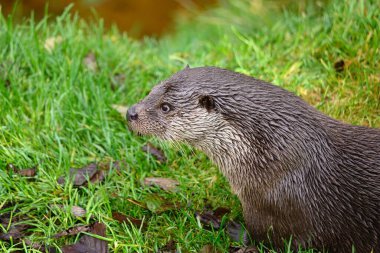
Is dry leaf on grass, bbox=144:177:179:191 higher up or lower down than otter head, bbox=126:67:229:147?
lower down

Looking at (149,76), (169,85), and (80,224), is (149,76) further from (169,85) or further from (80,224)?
(80,224)

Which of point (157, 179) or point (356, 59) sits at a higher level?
point (356, 59)

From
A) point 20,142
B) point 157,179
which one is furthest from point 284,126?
point 20,142

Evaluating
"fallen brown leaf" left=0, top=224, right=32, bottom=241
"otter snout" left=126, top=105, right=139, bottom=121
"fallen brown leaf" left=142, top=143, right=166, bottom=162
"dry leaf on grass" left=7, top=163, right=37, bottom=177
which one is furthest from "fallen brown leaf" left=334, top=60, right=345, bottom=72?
"fallen brown leaf" left=0, top=224, right=32, bottom=241

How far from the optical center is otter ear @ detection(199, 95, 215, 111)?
2.98 meters

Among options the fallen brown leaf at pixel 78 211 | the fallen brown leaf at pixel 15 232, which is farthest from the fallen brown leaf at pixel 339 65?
the fallen brown leaf at pixel 15 232

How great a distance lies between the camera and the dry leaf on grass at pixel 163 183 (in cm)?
351

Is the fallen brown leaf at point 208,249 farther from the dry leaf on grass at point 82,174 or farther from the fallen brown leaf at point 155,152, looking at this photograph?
the fallen brown leaf at point 155,152

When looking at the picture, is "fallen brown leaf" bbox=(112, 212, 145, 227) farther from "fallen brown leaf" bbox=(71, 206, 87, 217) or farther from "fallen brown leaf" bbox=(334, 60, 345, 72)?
"fallen brown leaf" bbox=(334, 60, 345, 72)

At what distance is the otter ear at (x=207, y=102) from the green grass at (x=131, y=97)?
590 millimetres

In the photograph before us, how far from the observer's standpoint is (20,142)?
3621 mm

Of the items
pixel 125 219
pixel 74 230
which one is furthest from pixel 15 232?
pixel 125 219

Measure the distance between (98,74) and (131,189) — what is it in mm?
1135

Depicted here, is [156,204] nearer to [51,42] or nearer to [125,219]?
[125,219]
